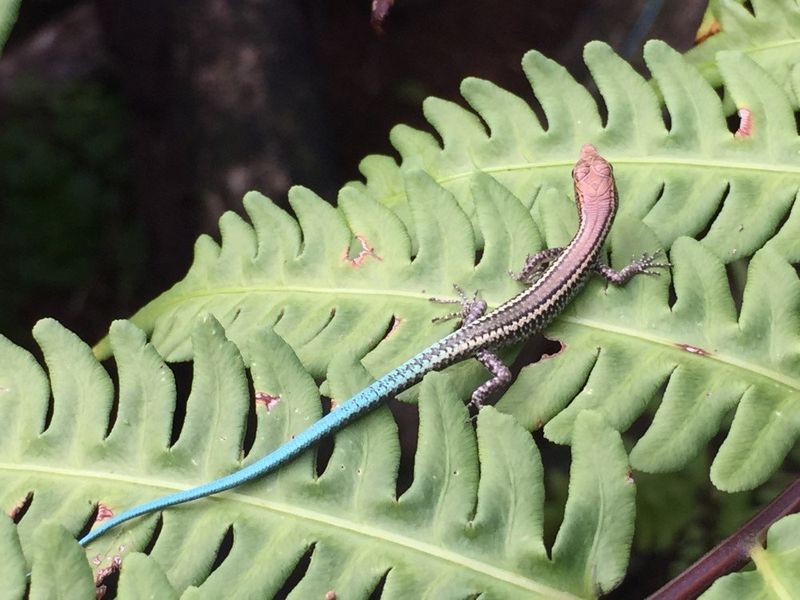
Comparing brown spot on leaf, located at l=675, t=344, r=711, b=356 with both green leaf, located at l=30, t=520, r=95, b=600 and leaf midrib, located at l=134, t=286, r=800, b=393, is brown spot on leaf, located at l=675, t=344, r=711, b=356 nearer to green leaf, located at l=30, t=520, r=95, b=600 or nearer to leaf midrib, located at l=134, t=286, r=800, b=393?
leaf midrib, located at l=134, t=286, r=800, b=393

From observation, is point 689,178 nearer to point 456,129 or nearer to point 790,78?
point 790,78

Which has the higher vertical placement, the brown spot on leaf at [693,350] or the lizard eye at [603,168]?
the lizard eye at [603,168]

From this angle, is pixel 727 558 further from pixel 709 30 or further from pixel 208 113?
pixel 208 113

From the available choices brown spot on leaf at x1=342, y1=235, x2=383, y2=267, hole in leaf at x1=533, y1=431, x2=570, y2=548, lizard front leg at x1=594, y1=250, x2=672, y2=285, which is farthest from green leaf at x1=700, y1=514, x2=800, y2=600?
hole in leaf at x1=533, y1=431, x2=570, y2=548

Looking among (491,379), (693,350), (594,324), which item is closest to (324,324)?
(491,379)

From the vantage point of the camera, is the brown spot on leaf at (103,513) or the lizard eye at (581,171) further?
the lizard eye at (581,171)

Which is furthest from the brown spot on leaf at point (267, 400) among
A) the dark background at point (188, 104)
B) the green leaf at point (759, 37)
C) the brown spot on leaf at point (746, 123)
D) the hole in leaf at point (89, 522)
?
the dark background at point (188, 104)

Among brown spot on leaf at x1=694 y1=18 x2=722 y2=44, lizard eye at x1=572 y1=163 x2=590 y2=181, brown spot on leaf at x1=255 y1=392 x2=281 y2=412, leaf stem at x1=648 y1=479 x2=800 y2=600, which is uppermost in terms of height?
brown spot on leaf at x1=694 y1=18 x2=722 y2=44

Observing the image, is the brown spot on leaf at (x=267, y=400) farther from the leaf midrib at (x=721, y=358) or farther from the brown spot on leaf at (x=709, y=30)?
the brown spot on leaf at (x=709, y=30)
